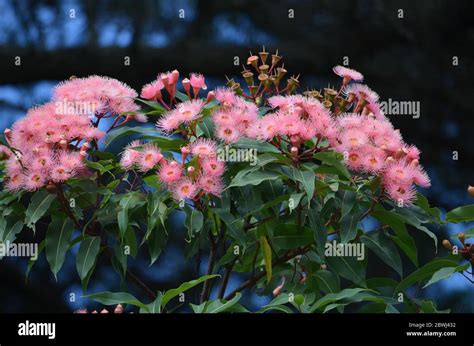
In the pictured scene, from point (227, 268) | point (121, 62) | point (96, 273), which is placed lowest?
point (96, 273)

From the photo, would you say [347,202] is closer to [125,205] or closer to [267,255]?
[267,255]

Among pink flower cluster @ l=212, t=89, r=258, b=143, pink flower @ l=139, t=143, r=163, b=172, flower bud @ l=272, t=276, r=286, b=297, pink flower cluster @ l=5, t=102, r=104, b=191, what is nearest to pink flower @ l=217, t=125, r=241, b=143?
pink flower cluster @ l=212, t=89, r=258, b=143

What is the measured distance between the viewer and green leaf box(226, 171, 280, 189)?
4.53 ft

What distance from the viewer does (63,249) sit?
1.50 meters

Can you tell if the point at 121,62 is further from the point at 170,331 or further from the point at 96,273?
the point at 170,331

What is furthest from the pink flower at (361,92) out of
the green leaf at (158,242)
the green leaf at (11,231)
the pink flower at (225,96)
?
the green leaf at (11,231)

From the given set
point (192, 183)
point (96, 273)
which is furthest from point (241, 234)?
point (96, 273)

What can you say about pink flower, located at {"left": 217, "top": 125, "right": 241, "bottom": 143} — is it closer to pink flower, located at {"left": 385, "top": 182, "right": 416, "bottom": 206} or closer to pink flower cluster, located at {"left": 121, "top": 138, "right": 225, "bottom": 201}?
pink flower cluster, located at {"left": 121, "top": 138, "right": 225, "bottom": 201}

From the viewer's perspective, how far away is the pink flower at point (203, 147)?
1439 millimetres

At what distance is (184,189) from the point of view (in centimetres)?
142

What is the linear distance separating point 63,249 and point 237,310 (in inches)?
12.6

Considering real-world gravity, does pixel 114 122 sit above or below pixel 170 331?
above

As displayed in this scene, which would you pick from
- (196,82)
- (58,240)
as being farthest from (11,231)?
(196,82)

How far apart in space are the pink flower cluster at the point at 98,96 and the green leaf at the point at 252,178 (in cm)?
28
